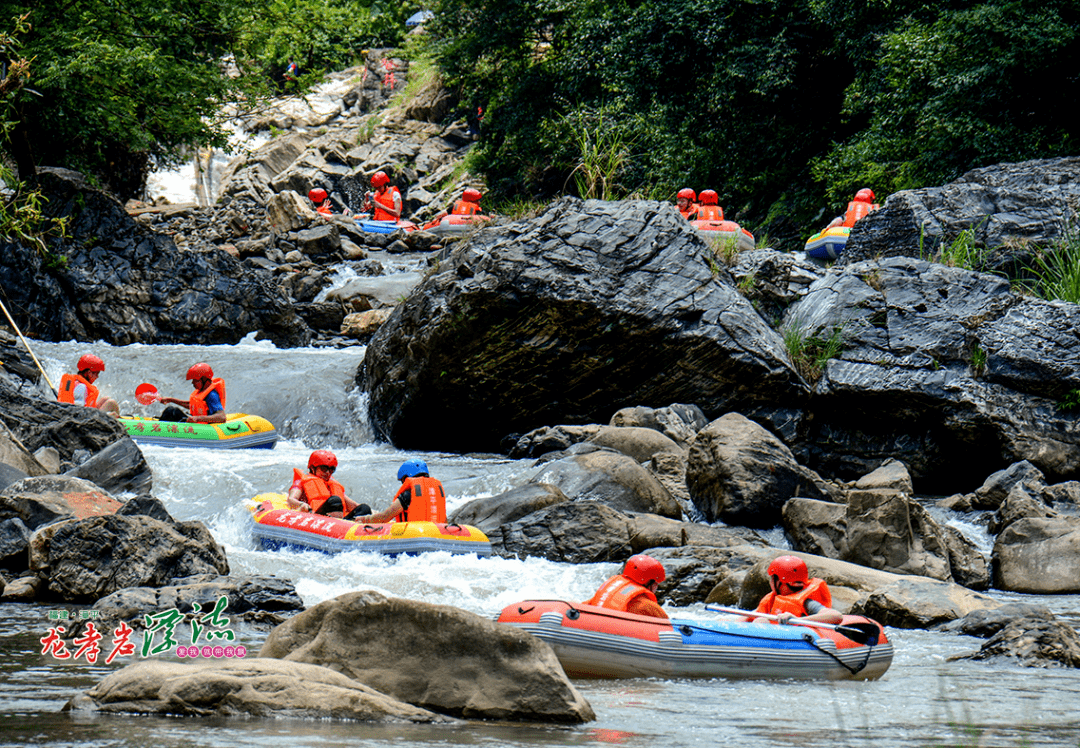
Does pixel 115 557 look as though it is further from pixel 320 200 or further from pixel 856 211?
pixel 320 200

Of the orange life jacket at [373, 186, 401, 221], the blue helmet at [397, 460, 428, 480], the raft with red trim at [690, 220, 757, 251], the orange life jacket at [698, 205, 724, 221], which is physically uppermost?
the orange life jacket at [698, 205, 724, 221]

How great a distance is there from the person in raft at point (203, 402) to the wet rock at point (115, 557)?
6.46m

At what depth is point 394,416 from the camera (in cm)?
1482

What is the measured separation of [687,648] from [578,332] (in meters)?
7.84

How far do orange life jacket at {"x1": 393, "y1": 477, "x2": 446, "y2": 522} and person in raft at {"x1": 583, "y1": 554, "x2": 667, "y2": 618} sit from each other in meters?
3.07

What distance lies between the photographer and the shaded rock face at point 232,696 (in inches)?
157

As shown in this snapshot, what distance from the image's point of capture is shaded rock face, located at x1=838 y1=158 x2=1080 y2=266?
14.8m

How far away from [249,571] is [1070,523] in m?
7.05

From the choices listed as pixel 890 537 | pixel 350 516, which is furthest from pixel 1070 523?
pixel 350 516

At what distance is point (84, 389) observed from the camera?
525 inches

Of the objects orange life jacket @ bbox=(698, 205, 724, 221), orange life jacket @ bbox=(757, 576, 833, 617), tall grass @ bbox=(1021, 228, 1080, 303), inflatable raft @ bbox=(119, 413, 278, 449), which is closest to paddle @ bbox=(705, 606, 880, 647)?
orange life jacket @ bbox=(757, 576, 833, 617)

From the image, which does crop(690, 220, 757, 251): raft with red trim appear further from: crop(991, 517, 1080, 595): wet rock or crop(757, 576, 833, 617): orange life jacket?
crop(757, 576, 833, 617): orange life jacket

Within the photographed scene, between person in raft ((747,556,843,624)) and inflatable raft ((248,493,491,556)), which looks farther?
inflatable raft ((248,493,491,556))

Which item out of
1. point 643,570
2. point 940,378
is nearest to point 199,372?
point 643,570
